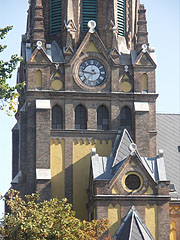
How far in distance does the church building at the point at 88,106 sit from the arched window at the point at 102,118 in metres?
0.08

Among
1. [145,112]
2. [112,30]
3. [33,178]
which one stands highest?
Result: [112,30]

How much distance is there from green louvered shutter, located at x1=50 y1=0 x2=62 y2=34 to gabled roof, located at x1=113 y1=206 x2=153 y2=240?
676 inches

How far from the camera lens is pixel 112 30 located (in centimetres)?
7306

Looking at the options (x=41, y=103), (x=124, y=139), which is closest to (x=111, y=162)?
(x=124, y=139)

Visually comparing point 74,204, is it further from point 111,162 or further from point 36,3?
point 36,3

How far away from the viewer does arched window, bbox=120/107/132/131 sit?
236 ft

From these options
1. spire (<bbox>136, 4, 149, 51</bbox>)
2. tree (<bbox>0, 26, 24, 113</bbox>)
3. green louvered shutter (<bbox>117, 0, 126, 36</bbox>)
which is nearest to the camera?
tree (<bbox>0, 26, 24, 113</bbox>)

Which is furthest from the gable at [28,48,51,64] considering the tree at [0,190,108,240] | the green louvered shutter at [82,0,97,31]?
the tree at [0,190,108,240]

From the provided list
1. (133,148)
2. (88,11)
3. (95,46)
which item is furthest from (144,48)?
(133,148)

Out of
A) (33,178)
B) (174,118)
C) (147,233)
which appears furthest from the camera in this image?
(174,118)

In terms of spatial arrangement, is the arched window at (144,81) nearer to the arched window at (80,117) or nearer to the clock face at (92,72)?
the clock face at (92,72)

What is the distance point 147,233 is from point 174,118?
16.7 meters

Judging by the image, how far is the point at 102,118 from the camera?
71.9 m

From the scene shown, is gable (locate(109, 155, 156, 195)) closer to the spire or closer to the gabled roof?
the gabled roof
